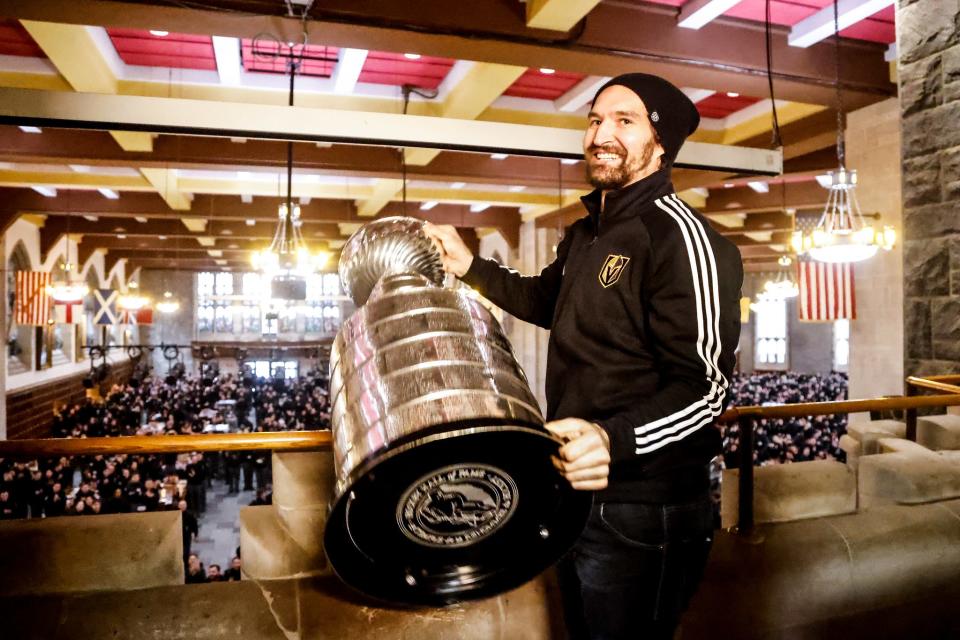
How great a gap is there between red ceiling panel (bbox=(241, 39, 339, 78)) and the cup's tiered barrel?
15.7ft

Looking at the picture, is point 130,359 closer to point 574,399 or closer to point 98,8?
point 98,8

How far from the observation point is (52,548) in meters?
1.52

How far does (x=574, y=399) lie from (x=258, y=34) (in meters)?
3.55

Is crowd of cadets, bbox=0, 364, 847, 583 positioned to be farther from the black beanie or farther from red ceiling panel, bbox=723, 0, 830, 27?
red ceiling panel, bbox=723, 0, 830, 27

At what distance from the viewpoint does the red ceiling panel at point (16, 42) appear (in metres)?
4.75

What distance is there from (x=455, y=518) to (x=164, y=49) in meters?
5.73

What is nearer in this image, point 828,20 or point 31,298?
point 828,20

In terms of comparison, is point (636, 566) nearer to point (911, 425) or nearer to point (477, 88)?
point (911, 425)

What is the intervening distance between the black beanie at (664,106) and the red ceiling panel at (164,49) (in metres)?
4.81

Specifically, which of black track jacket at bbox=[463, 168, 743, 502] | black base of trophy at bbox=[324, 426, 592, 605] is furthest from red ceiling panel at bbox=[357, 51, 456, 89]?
black base of trophy at bbox=[324, 426, 592, 605]

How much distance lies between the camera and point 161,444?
1460 mm

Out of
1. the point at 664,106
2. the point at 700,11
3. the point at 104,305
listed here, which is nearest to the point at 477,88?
the point at 700,11

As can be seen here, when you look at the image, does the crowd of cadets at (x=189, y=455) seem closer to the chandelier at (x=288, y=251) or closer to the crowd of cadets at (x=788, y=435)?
the crowd of cadets at (x=788, y=435)

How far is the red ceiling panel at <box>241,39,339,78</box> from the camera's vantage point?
17.0ft
